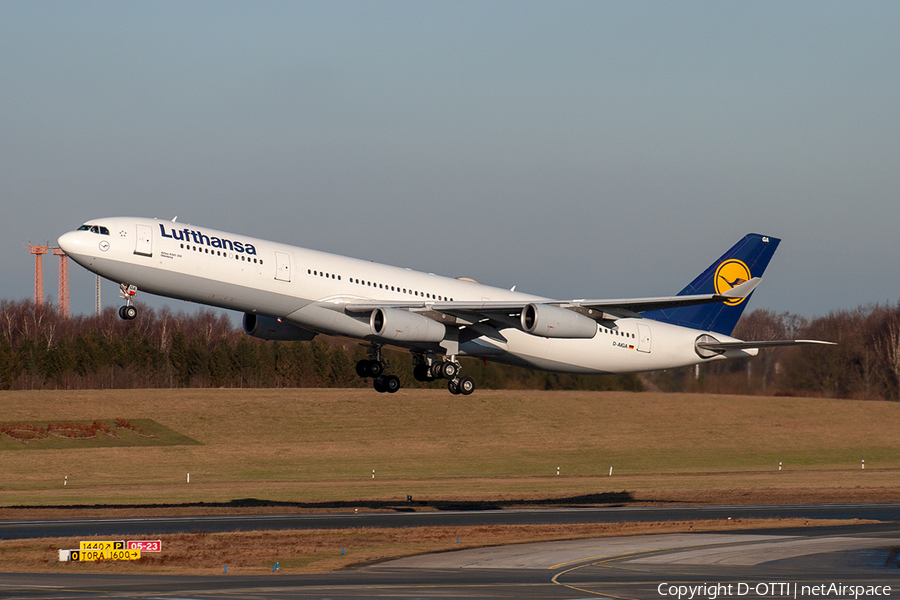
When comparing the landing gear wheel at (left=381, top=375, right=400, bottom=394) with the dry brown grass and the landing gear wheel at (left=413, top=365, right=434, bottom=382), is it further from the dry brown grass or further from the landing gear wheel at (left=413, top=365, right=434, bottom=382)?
the dry brown grass

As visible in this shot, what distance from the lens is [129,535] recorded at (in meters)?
42.2

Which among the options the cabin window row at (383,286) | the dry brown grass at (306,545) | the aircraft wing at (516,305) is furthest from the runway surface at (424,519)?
the cabin window row at (383,286)

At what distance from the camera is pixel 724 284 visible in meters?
54.1

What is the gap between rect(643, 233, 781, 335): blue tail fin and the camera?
177ft

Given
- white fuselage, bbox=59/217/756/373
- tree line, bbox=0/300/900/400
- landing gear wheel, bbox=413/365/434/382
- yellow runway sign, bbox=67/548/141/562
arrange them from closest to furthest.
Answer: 1. yellow runway sign, bbox=67/548/141/562
2. white fuselage, bbox=59/217/756/373
3. landing gear wheel, bbox=413/365/434/382
4. tree line, bbox=0/300/900/400

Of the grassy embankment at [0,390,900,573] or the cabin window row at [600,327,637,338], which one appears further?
the grassy embankment at [0,390,900,573]

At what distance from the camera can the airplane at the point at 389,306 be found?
132ft

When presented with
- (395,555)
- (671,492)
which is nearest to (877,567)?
(395,555)

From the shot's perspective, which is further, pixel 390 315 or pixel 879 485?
pixel 879 485

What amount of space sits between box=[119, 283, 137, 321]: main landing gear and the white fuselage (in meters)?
0.46

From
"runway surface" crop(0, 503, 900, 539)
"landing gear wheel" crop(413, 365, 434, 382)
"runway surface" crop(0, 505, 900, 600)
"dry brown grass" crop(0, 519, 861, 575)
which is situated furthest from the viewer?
"landing gear wheel" crop(413, 365, 434, 382)

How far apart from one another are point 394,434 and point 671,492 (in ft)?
103

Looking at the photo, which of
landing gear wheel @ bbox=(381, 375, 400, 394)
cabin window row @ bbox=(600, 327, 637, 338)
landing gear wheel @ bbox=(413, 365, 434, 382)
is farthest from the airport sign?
cabin window row @ bbox=(600, 327, 637, 338)

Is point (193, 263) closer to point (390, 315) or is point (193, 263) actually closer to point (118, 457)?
point (390, 315)
